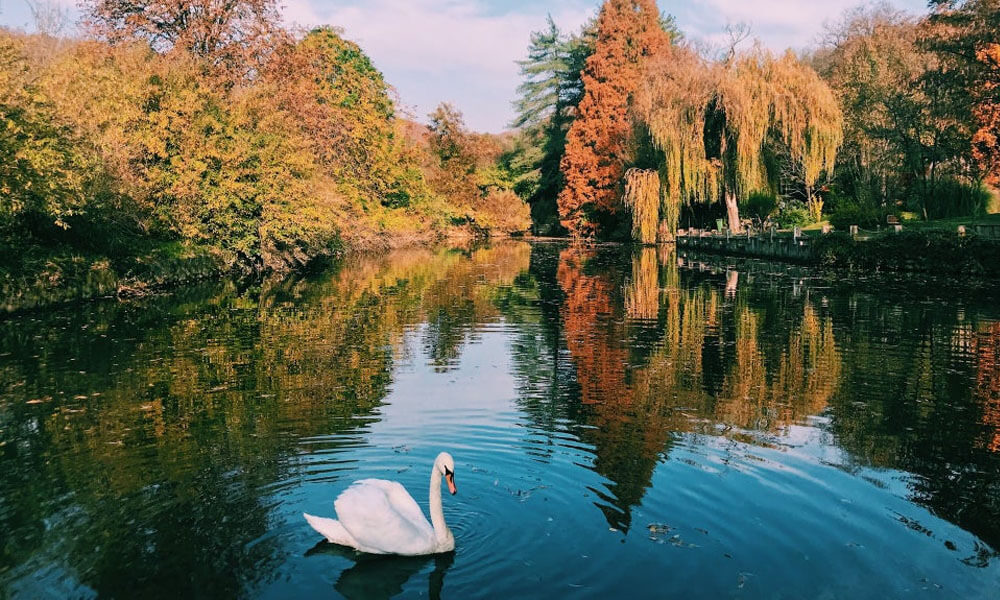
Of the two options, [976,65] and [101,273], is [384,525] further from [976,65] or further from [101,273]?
[976,65]

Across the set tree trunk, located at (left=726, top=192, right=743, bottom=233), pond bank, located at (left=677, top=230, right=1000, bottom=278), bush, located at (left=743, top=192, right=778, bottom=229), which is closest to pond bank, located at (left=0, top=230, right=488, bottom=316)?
pond bank, located at (left=677, top=230, right=1000, bottom=278)

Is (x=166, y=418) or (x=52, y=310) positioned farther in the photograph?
(x=52, y=310)

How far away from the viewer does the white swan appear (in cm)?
569

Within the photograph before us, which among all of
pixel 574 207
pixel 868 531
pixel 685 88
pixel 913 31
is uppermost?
pixel 913 31

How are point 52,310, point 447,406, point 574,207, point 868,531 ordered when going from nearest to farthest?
point 868,531
point 447,406
point 52,310
point 574,207

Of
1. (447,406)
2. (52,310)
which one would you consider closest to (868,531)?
(447,406)

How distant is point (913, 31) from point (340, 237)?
36.0 meters

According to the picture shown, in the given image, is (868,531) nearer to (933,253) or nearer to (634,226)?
(933,253)

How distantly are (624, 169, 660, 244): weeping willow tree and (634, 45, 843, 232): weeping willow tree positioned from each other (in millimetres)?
1022

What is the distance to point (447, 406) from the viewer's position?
10352 millimetres

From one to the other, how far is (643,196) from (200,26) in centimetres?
2639

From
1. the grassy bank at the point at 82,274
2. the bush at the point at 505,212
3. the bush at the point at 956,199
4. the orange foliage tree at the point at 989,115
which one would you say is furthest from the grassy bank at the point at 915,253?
the bush at the point at 505,212

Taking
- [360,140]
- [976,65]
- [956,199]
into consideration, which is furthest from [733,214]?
[360,140]

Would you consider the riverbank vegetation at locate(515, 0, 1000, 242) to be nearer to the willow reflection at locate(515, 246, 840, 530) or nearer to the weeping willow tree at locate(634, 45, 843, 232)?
the weeping willow tree at locate(634, 45, 843, 232)
